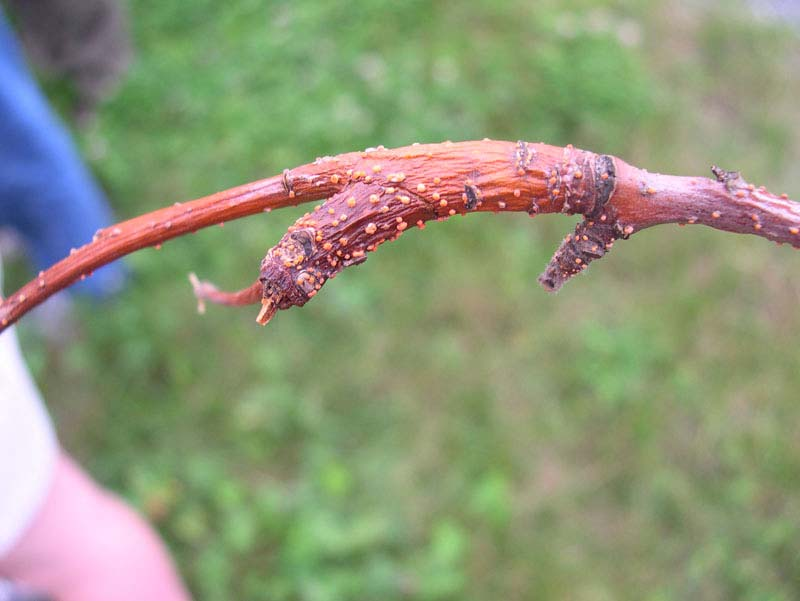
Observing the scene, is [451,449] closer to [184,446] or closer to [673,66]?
[184,446]

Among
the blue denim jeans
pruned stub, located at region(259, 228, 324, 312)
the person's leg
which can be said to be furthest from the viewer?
the blue denim jeans

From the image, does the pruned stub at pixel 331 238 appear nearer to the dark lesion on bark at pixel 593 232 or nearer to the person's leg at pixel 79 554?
the dark lesion on bark at pixel 593 232

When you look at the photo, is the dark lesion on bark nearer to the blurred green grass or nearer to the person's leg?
the person's leg

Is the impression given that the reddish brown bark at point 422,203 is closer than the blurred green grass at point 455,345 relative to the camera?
Yes

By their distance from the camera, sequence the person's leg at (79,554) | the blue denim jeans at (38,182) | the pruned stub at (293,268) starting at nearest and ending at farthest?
1. the pruned stub at (293,268)
2. the person's leg at (79,554)
3. the blue denim jeans at (38,182)

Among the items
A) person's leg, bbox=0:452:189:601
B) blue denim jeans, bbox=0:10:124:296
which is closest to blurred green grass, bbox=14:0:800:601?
blue denim jeans, bbox=0:10:124:296

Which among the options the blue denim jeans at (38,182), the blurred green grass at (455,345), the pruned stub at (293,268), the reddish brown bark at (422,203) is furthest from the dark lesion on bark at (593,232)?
the blue denim jeans at (38,182)

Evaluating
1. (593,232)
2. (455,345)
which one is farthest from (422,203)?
(455,345)

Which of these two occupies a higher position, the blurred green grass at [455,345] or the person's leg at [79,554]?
the blurred green grass at [455,345]
